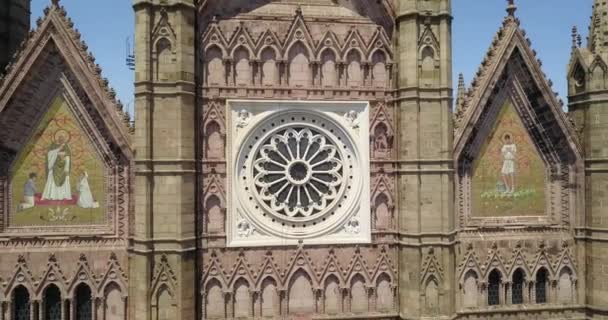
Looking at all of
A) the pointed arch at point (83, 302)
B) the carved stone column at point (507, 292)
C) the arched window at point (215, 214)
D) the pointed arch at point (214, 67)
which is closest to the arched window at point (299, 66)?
the pointed arch at point (214, 67)

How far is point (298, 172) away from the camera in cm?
1716

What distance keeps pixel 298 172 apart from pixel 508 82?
8.39m

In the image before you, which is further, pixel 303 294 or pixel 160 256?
pixel 303 294

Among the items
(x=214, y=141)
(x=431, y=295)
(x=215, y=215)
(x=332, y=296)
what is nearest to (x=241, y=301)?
(x=215, y=215)

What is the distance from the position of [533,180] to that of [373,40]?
26.1ft

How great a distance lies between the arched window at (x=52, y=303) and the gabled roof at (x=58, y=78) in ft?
15.3

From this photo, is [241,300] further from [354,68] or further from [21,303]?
[354,68]

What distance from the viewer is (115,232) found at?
16.1 metres

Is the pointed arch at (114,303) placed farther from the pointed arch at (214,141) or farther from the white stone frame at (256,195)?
the pointed arch at (214,141)

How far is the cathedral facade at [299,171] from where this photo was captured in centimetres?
1558

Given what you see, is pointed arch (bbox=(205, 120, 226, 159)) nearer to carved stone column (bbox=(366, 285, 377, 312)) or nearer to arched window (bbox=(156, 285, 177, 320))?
arched window (bbox=(156, 285, 177, 320))

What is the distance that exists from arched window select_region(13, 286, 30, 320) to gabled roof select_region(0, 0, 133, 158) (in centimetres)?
449

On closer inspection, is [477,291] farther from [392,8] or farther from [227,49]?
[227,49]

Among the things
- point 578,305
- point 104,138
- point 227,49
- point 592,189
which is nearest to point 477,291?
point 578,305
